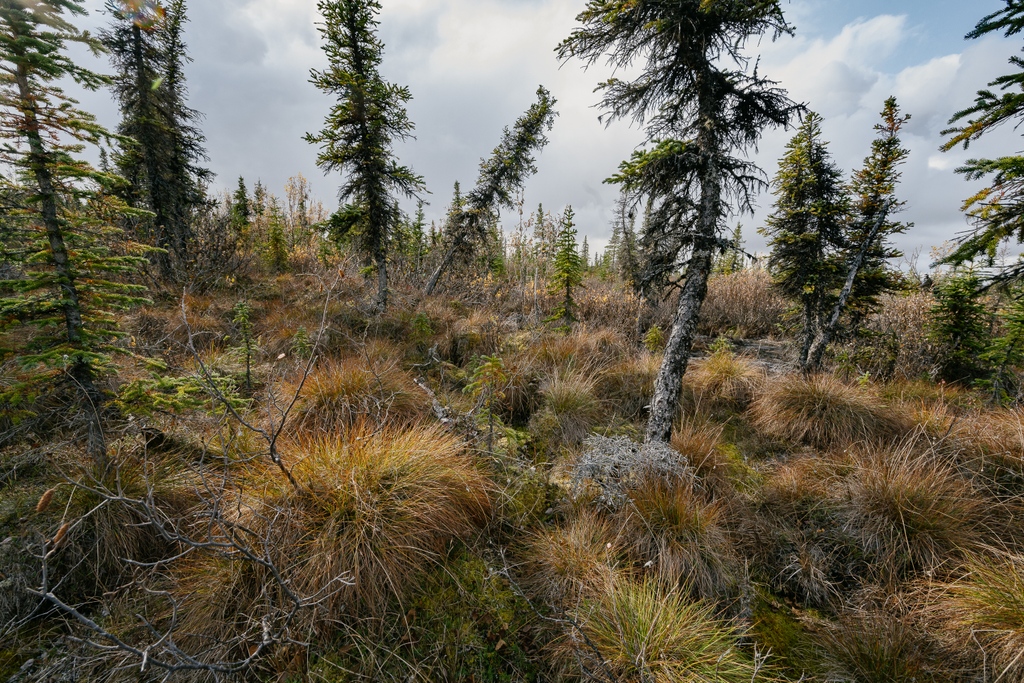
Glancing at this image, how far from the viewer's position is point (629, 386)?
6.07 metres

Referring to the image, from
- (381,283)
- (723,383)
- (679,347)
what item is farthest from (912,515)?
(381,283)

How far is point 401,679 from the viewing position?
7.30ft

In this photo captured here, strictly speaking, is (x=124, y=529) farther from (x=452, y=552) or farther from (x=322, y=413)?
(x=452, y=552)

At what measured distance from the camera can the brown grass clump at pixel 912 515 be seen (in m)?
3.04

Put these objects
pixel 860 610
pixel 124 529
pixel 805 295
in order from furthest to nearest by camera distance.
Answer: pixel 805 295 < pixel 124 529 < pixel 860 610

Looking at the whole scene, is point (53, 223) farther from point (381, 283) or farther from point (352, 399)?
point (381, 283)

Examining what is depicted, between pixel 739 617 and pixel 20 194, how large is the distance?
6.95 meters

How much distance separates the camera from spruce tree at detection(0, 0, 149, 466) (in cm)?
276

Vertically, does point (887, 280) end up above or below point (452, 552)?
above

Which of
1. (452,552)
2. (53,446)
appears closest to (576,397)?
(452,552)

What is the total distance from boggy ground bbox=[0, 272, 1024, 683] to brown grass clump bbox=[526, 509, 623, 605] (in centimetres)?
2

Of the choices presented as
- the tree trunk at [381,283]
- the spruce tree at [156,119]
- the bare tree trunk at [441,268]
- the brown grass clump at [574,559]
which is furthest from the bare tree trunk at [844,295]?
the spruce tree at [156,119]

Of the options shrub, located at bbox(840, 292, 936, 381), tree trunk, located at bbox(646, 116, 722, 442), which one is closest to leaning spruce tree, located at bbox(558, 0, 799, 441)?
tree trunk, located at bbox(646, 116, 722, 442)

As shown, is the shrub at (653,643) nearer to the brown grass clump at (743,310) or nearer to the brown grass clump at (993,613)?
the brown grass clump at (993,613)
